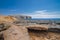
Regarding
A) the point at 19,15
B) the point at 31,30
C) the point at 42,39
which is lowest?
the point at 42,39

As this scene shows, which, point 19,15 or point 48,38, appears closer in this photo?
point 48,38

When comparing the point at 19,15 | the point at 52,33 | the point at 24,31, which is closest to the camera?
the point at 24,31

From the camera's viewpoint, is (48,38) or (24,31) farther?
(48,38)

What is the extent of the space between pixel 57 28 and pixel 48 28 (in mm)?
332

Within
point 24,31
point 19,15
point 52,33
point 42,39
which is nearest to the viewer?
point 24,31

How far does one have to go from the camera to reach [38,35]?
3.90 metres

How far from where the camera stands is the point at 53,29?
406cm

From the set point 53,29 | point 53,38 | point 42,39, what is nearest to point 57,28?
point 53,29

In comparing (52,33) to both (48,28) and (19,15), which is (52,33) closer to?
(48,28)

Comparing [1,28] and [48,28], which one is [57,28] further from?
[1,28]

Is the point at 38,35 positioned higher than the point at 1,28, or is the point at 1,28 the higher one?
the point at 1,28

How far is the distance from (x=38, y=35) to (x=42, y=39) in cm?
21

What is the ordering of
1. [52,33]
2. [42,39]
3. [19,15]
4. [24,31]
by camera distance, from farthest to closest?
1. [19,15]
2. [52,33]
3. [42,39]
4. [24,31]

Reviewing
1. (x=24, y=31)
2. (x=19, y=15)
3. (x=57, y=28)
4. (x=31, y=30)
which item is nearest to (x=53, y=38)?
(x=57, y=28)
